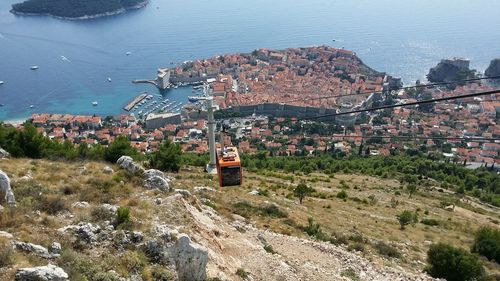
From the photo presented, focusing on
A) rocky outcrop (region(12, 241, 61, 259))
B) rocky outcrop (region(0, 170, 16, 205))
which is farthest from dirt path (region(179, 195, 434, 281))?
rocky outcrop (region(0, 170, 16, 205))

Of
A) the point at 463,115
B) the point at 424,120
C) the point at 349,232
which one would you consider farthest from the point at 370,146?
the point at 349,232

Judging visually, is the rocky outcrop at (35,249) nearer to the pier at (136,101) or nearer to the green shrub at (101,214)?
the green shrub at (101,214)

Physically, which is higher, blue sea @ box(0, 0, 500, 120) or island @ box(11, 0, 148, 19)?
island @ box(11, 0, 148, 19)

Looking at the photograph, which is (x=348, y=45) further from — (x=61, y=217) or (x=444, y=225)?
(x=61, y=217)

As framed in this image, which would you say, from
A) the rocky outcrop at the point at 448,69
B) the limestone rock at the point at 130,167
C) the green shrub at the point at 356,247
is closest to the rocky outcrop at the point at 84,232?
the limestone rock at the point at 130,167

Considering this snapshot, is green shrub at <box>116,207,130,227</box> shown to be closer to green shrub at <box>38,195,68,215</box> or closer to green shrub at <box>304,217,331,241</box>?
green shrub at <box>38,195,68,215</box>

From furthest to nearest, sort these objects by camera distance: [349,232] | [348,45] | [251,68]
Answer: [348,45], [251,68], [349,232]
